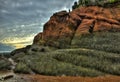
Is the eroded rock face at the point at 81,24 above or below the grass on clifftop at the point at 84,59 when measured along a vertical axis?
above

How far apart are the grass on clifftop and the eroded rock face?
3.36 meters

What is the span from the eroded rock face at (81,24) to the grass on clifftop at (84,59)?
11.0 ft

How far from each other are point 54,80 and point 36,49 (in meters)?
32.1

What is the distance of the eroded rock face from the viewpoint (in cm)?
7981

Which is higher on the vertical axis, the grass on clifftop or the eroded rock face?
the eroded rock face

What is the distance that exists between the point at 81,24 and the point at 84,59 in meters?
19.1

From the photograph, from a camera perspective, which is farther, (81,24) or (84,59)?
(81,24)

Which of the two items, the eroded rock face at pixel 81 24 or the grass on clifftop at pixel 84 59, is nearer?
the grass on clifftop at pixel 84 59

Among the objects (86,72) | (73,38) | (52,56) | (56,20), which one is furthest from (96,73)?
(56,20)

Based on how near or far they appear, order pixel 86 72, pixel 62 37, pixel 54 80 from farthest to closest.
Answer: pixel 62 37 → pixel 86 72 → pixel 54 80

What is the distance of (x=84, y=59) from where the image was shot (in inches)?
2675

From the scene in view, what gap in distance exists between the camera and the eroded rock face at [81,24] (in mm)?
79812

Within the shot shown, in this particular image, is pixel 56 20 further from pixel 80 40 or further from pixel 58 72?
pixel 58 72

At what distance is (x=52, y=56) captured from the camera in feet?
242
